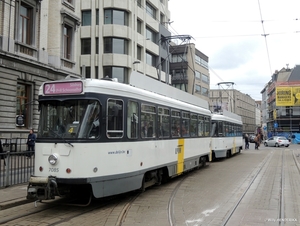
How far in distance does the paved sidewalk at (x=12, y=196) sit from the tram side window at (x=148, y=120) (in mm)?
3328

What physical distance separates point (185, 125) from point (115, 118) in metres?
5.01

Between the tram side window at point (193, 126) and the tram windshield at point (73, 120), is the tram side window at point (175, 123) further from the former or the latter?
the tram windshield at point (73, 120)

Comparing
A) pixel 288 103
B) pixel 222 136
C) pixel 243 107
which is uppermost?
pixel 243 107

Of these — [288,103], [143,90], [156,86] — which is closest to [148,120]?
[143,90]

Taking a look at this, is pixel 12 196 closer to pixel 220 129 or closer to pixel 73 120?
pixel 73 120

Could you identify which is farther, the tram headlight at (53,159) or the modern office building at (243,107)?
the modern office building at (243,107)

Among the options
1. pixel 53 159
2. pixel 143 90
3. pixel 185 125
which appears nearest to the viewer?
pixel 53 159

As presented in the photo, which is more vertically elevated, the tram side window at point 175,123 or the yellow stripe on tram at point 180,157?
the tram side window at point 175,123

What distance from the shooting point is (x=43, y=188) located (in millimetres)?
6480

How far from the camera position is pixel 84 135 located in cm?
667

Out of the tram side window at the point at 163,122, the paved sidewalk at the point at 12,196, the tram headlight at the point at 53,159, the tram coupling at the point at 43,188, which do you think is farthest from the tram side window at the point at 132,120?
the paved sidewalk at the point at 12,196

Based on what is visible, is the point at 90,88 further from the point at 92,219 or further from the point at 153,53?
the point at 153,53

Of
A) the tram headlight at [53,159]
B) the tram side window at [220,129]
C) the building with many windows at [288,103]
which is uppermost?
the building with many windows at [288,103]

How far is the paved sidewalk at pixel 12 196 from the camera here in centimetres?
721
